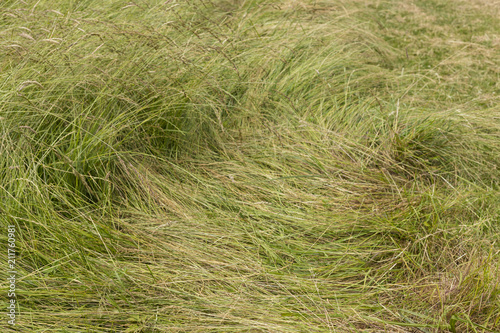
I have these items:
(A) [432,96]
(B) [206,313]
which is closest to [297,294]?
(B) [206,313]

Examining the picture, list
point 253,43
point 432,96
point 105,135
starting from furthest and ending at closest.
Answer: point 253,43 < point 432,96 < point 105,135

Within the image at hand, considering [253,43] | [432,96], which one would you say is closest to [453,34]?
[432,96]

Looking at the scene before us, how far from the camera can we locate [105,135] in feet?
6.36

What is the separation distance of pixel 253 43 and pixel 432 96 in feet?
3.97

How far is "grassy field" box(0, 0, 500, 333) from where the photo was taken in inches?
57.8

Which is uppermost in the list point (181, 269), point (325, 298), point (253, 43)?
point (253, 43)

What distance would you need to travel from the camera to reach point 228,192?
203 centimetres

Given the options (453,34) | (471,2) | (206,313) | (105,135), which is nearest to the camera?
(206,313)

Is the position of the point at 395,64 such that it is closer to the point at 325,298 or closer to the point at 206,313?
the point at 325,298

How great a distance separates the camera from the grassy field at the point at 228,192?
147 cm

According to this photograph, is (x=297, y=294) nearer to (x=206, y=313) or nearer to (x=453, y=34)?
(x=206, y=313)

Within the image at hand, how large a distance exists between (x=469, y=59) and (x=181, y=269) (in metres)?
2.79

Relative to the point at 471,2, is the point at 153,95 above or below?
above

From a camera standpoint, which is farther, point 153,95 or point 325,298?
point 153,95
